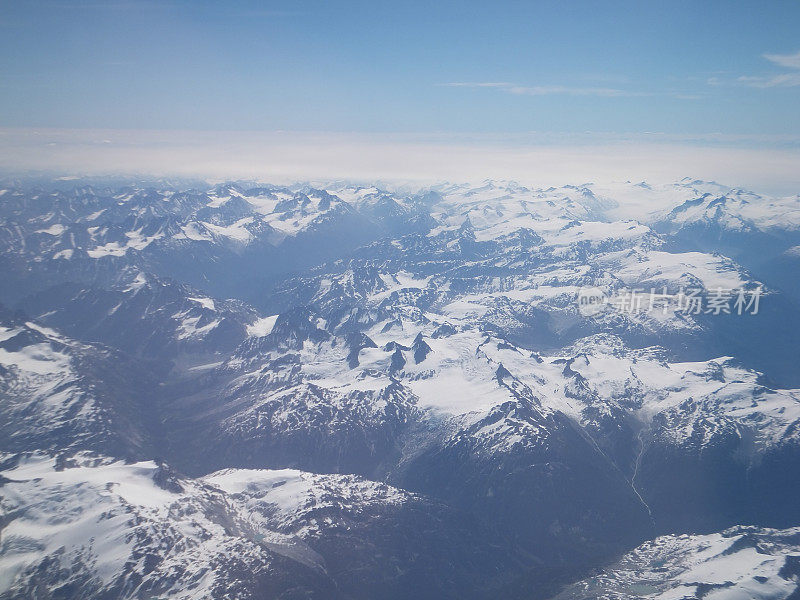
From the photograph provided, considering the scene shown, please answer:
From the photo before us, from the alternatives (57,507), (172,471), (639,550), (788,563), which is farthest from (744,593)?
(57,507)

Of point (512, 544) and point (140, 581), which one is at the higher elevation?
point (140, 581)

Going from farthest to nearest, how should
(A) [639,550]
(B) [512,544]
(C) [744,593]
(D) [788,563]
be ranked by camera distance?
1. (B) [512,544]
2. (A) [639,550]
3. (D) [788,563]
4. (C) [744,593]

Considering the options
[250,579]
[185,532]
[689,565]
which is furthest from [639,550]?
[185,532]

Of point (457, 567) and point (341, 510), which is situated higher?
point (341, 510)

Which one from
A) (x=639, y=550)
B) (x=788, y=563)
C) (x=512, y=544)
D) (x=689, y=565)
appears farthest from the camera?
(x=512, y=544)

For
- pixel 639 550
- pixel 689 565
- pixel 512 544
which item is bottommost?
pixel 512 544

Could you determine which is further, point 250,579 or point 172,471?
point 172,471

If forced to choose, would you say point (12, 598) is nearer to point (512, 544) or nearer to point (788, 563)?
point (512, 544)

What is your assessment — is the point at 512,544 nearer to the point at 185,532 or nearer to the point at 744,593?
the point at 744,593

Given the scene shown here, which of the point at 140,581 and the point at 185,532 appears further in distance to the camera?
the point at 185,532
